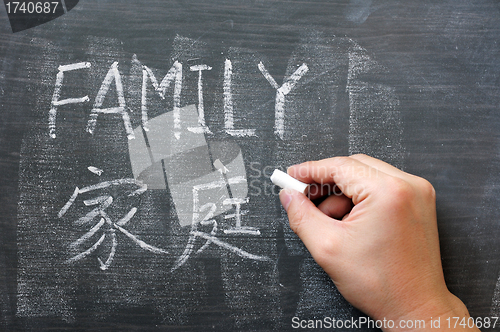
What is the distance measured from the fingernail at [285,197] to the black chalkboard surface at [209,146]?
2.0 inches

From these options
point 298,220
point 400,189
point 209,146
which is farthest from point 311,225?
point 209,146

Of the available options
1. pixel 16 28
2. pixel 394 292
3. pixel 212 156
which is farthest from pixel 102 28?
pixel 394 292

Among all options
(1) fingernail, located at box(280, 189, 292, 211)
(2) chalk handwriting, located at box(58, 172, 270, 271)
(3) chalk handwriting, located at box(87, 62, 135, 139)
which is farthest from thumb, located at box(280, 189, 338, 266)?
(3) chalk handwriting, located at box(87, 62, 135, 139)

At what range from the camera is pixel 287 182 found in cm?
63

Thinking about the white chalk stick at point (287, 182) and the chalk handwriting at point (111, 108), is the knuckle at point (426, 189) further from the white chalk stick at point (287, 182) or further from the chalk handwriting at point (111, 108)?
the chalk handwriting at point (111, 108)

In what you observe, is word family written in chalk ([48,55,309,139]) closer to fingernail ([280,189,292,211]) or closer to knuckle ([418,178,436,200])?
fingernail ([280,189,292,211])

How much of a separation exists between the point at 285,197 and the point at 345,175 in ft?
0.40

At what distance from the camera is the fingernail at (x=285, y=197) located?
0.62m

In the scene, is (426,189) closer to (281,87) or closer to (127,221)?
(281,87)

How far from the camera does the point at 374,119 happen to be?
691 millimetres

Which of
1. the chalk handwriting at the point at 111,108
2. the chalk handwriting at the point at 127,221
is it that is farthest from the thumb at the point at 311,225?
the chalk handwriting at the point at 111,108

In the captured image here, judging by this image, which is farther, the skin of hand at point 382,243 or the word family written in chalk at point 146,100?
the word family written in chalk at point 146,100

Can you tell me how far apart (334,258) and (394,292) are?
4.8 inches

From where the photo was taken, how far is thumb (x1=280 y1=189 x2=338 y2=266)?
56cm
